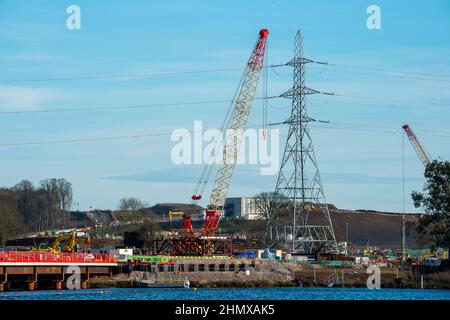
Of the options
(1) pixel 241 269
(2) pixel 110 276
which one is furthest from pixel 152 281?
(1) pixel 241 269

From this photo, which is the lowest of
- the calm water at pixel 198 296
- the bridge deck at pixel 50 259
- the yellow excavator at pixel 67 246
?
the calm water at pixel 198 296

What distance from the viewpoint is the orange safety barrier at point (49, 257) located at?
105 m

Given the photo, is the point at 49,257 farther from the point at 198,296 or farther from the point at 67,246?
the point at 67,246

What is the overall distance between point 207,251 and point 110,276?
3851 cm

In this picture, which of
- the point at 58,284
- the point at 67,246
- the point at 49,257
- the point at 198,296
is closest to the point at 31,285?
the point at 49,257

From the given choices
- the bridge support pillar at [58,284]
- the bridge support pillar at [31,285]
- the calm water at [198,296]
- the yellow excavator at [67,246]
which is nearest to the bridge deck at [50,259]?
the bridge support pillar at [31,285]

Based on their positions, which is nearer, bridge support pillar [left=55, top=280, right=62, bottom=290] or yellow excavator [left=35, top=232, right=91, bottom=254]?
bridge support pillar [left=55, top=280, right=62, bottom=290]

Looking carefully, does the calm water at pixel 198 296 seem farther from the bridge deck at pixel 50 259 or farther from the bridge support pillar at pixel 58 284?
the bridge support pillar at pixel 58 284

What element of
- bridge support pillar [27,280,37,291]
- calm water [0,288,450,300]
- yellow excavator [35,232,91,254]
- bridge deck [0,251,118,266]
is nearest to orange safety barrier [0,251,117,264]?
bridge deck [0,251,118,266]

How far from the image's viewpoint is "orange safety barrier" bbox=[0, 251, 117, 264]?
104625 mm

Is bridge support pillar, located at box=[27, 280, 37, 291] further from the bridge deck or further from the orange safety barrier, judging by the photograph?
the orange safety barrier

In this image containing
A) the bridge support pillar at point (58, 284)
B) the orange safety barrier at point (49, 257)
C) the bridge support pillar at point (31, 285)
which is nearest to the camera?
the orange safety barrier at point (49, 257)

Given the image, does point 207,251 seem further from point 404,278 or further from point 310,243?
point 404,278
